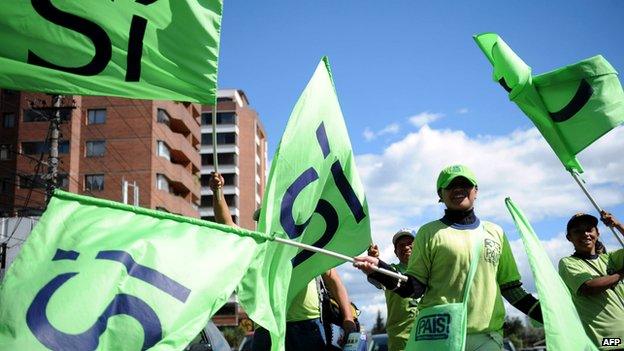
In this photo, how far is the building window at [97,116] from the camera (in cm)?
5075

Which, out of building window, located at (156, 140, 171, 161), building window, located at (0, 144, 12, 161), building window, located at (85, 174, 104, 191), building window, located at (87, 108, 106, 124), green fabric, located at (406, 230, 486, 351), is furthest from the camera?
building window, located at (156, 140, 171, 161)

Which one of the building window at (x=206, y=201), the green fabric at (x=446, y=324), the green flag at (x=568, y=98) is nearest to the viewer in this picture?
the green fabric at (x=446, y=324)

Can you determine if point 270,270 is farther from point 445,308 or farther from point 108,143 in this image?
point 108,143

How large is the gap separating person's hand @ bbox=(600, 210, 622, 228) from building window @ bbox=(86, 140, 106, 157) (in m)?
47.9

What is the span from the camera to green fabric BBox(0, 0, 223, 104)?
422cm

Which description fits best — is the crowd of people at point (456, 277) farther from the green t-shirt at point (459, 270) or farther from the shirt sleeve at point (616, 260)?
the shirt sleeve at point (616, 260)

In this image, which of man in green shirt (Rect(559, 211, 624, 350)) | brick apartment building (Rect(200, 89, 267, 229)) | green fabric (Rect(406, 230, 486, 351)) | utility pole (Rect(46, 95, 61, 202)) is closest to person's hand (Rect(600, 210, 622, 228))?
man in green shirt (Rect(559, 211, 624, 350))

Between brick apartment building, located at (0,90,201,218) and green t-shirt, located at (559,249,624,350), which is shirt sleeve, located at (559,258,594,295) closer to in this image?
green t-shirt, located at (559,249,624,350)

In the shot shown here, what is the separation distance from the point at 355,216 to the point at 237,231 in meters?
1.25

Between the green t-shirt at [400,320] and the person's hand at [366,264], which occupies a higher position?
the person's hand at [366,264]

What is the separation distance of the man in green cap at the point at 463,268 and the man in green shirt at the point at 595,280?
1127mm

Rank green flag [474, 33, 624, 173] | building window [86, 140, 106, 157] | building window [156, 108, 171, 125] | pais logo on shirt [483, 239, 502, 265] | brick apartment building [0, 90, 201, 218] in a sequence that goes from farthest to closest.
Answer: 1. building window [156, 108, 171, 125]
2. building window [86, 140, 106, 157]
3. brick apartment building [0, 90, 201, 218]
4. green flag [474, 33, 624, 173]
5. pais logo on shirt [483, 239, 502, 265]
